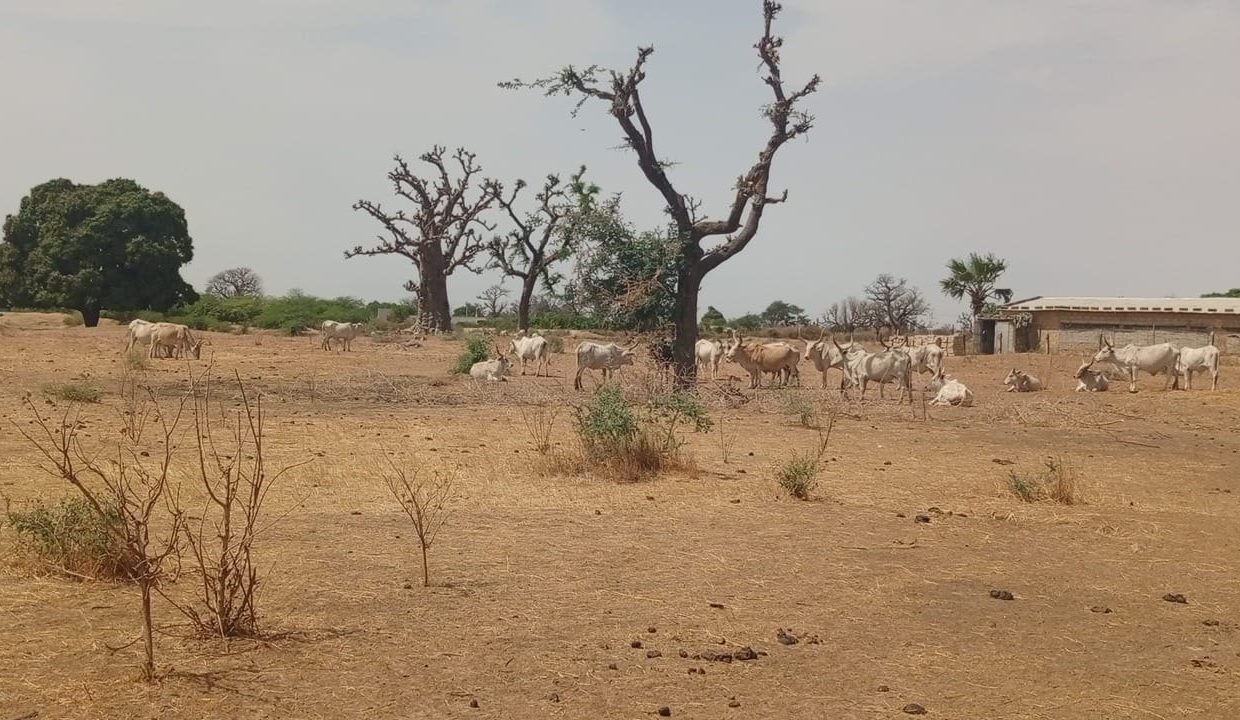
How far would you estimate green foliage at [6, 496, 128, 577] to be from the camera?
652 centimetres

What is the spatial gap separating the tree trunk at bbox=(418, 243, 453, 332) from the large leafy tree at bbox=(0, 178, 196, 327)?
10.7m

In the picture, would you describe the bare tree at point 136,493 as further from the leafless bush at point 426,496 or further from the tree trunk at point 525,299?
the tree trunk at point 525,299

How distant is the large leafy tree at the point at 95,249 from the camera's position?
154 ft

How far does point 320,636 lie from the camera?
562cm

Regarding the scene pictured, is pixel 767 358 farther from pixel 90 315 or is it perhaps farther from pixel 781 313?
pixel 781 313

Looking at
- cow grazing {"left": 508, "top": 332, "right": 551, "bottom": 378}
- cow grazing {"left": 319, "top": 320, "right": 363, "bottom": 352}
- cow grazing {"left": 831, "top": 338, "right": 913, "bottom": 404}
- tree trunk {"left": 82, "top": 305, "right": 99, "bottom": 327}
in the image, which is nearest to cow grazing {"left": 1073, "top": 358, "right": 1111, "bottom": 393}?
cow grazing {"left": 831, "top": 338, "right": 913, "bottom": 404}

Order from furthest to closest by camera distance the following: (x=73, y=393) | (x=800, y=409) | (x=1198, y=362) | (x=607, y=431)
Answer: (x=1198, y=362) < (x=800, y=409) < (x=73, y=393) < (x=607, y=431)

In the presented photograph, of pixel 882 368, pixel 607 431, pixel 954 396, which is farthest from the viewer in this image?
pixel 882 368

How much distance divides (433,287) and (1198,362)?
36.0m

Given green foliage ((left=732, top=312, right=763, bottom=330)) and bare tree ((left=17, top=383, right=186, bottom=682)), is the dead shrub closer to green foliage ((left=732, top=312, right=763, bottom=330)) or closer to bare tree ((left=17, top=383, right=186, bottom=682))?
bare tree ((left=17, top=383, right=186, bottom=682))

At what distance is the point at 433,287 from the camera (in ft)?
174

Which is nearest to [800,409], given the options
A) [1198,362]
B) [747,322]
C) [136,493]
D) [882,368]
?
[882,368]

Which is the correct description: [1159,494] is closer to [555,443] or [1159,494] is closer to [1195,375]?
[555,443]

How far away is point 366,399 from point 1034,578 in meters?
13.1
